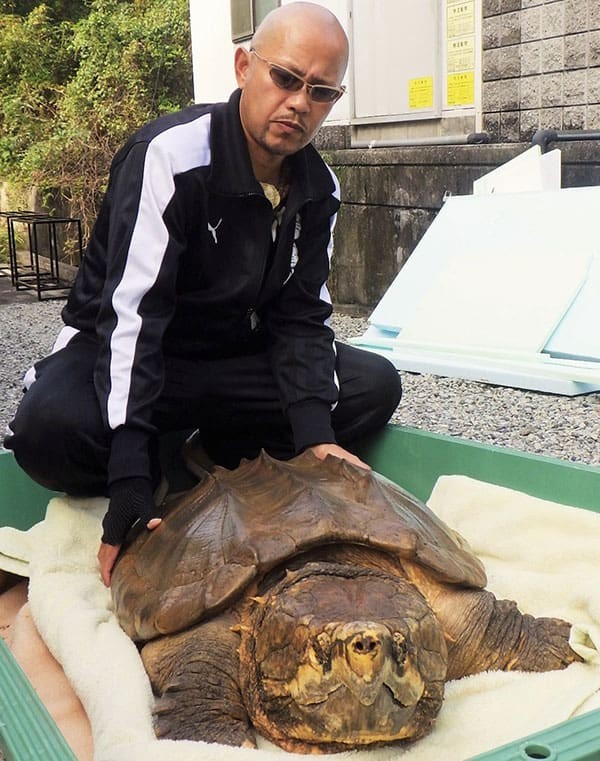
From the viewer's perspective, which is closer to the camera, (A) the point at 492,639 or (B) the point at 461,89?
(A) the point at 492,639

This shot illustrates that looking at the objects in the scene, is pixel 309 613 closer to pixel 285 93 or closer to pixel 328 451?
pixel 328 451

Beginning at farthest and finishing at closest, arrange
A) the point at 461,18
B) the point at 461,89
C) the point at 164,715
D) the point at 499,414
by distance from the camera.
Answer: the point at 461,89
the point at 461,18
the point at 499,414
the point at 164,715

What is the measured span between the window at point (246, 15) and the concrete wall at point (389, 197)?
188 centimetres

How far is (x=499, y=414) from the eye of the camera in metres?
3.88

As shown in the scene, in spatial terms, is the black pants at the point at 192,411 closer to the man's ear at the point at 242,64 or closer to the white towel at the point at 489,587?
the white towel at the point at 489,587

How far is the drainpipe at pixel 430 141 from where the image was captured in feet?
18.7

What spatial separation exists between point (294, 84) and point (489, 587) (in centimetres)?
122

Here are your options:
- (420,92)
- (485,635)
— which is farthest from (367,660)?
(420,92)

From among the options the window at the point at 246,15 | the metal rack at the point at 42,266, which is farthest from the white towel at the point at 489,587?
the metal rack at the point at 42,266

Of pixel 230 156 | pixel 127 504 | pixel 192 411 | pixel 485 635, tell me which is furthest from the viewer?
pixel 192 411

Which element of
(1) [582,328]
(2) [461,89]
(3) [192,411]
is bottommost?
(1) [582,328]

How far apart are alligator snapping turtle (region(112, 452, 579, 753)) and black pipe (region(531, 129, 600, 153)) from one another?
11.7 feet

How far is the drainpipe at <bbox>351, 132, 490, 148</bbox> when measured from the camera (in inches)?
224

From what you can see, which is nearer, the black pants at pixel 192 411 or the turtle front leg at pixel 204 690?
the turtle front leg at pixel 204 690
